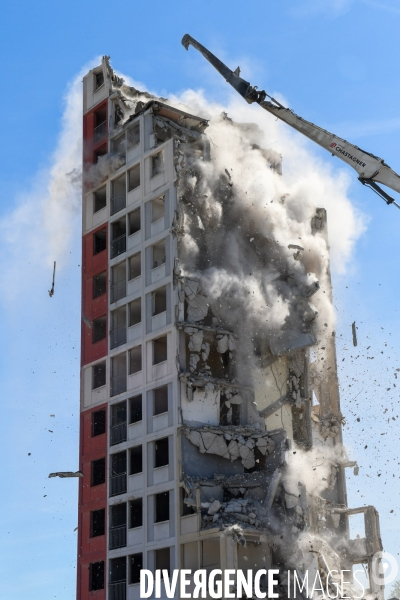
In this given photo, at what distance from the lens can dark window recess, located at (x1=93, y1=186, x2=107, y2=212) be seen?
66.1m

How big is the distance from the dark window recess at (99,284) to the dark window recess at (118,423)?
746cm

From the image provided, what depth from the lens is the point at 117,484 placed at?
58250mm

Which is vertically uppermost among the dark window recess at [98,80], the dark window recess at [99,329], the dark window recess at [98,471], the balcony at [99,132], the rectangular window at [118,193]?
the dark window recess at [98,80]

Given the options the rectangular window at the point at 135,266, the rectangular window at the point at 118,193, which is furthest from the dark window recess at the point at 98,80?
the rectangular window at the point at 135,266

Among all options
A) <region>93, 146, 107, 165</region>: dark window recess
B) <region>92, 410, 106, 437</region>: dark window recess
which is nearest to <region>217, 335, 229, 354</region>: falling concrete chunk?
<region>92, 410, 106, 437</region>: dark window recess

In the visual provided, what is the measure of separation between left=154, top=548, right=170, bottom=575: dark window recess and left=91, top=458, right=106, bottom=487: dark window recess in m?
6.39

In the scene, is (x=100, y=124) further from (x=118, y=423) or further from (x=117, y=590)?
(x=117, y=590)

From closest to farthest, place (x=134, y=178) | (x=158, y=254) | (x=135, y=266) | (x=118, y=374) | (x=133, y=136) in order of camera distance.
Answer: (x=118, y=374)
(x=158, y=254)
(x=135, y=266)
(x=134, y=178)
(x=133, y=136)

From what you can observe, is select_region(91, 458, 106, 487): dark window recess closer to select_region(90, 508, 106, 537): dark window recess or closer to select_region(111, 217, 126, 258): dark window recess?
select_region(90, 508, 106, 537): dark window recess

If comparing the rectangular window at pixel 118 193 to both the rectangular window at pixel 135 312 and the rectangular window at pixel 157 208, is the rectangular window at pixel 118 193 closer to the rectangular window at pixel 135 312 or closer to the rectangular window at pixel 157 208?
the rectangular window at pixel 157 208

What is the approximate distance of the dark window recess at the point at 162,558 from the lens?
2138 inches

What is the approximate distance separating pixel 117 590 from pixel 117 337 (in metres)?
13.9

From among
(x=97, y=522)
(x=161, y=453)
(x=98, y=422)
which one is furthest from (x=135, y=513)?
(x=98, y=422)

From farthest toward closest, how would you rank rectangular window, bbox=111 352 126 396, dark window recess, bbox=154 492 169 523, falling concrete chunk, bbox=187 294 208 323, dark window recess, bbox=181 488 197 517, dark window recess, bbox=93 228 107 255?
dark window recess, bbox=93 228 107 255, rectangular window, bbox=111 352 126 396, falling concrete chunk, bbox=187 294 208 323, dark window recess, bbox=154 492 169 523, dark window recess, bbox=181 488 197 517
